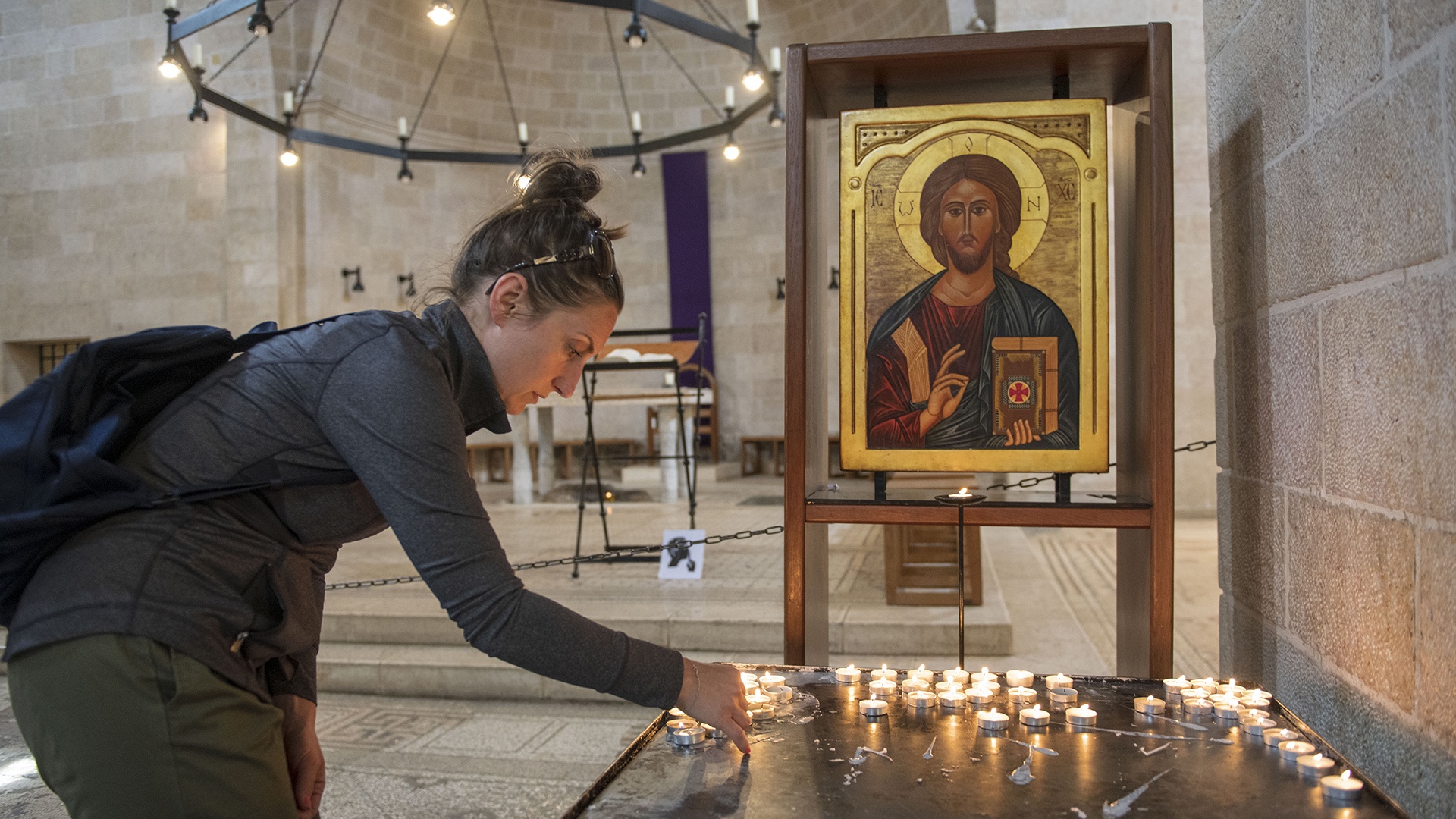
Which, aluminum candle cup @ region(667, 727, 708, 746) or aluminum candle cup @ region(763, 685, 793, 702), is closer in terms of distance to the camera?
aluminum candle cup @ region(667, 727, 708, 746)

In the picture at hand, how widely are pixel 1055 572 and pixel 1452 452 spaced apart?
177 inches

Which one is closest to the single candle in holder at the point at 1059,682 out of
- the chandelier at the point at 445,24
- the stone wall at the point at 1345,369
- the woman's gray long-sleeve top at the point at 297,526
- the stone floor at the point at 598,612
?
the stone wall at the point at 1345,369

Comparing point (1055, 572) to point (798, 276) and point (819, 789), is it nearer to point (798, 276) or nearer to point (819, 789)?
point (798, 276)

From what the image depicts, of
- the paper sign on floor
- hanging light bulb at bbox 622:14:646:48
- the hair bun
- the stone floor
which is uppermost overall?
hanging light bulb at bbox 622:14:646:48

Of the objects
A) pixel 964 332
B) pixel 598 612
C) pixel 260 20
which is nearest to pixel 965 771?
pixel 964 332

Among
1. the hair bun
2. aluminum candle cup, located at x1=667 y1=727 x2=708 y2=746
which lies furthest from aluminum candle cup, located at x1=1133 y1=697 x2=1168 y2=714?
the hair bun

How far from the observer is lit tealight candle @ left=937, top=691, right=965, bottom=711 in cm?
135

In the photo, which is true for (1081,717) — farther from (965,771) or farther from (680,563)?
(680,563)

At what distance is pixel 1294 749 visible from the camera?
1.13 m

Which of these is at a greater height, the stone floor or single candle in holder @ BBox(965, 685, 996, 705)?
single candle in holder @ BBox(965, 685, 996, 705)

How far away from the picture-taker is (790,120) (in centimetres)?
173

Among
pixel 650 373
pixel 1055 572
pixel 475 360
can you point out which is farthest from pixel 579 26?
pixel 475 360

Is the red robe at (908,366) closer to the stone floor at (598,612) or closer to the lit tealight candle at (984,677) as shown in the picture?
the lit tealight candle at (984,677)

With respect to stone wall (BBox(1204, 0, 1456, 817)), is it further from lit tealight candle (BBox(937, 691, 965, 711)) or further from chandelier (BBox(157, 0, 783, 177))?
chandelier (BBox(157, 0, 783, 177))
